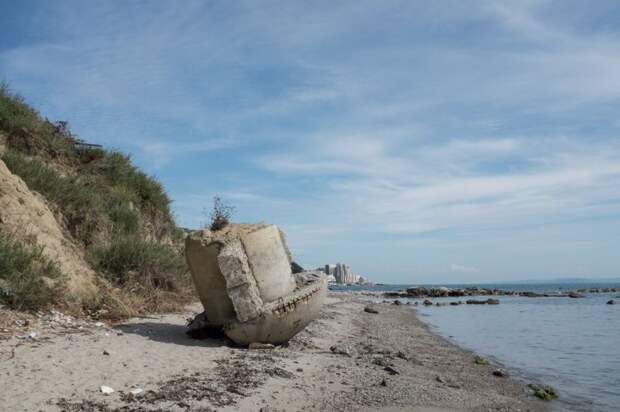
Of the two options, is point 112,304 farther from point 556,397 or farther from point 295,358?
point 556,397

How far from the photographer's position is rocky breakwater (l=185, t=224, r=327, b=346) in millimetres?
8062

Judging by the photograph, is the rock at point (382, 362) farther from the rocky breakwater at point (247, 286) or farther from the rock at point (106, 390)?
the rock at point (106, 390)

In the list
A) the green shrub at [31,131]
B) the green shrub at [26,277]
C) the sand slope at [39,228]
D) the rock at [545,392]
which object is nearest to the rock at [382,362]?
the rock at [545,392]

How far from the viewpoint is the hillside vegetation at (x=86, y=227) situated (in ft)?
28.2

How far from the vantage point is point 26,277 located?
835 cm

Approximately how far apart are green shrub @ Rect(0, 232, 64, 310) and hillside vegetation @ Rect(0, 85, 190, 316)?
0.01m

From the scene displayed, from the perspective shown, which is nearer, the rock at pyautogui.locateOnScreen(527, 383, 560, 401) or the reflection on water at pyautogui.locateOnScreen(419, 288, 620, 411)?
the rock at pyautogui.locateOnScreen(527, 383, 560, 401)

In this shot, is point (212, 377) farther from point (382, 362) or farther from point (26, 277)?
point (26, 277)

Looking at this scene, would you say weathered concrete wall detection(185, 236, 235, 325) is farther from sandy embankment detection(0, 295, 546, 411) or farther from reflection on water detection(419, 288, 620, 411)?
reflection on water detection(419, 288, 620, 411)

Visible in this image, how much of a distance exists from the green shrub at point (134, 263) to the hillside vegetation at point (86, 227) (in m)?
0.02

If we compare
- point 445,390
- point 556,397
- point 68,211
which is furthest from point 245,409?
point 68,211

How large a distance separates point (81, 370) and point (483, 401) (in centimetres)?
492

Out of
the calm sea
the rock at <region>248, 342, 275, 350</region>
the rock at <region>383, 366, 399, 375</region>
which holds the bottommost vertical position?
the calm sea

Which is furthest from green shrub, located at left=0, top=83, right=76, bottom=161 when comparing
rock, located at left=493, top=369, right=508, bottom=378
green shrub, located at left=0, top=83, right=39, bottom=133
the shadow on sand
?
rock, located at left=493, top=369, right=508, bottom=378
